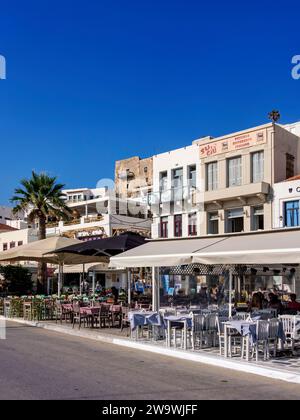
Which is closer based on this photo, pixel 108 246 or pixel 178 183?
pixel 108 246

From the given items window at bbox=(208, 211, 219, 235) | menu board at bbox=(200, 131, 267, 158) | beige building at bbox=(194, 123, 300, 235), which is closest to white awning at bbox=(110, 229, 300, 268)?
beige building at bbox=(194, 123, 300, 235)

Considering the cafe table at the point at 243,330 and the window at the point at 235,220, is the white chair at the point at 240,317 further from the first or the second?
the window at the point at 235,220

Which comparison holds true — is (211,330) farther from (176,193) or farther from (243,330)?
(176,193)

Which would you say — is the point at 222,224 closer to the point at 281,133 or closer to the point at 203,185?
the point at 203,185

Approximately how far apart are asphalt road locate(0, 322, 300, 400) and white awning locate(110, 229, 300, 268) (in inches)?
97.1

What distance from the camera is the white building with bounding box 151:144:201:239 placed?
3622cm

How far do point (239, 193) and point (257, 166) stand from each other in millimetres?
2043

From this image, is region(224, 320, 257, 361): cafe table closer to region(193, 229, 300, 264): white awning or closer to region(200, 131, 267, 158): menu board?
region(193, 229, 300, 264): white awning

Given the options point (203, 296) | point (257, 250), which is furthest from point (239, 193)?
point (257, 250)

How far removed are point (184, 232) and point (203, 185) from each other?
3.68 m

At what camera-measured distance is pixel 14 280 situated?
3566cm

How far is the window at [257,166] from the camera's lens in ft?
105

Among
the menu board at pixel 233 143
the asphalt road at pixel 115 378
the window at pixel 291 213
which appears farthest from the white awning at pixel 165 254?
the menu board at pixel 233 143

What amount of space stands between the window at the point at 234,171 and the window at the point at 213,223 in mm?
2306
